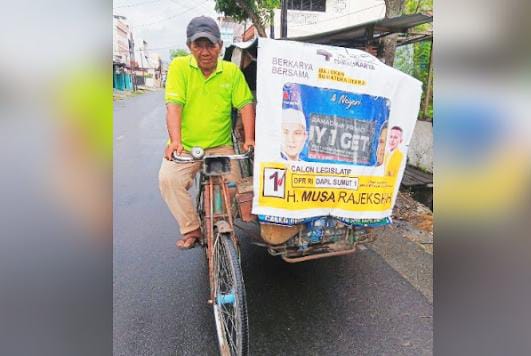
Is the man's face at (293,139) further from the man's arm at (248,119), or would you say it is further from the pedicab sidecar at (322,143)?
the man's arm at (248,119)

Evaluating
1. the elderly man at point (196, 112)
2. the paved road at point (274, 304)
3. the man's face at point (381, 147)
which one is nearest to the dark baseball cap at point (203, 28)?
the elderly man at point (196, 112)

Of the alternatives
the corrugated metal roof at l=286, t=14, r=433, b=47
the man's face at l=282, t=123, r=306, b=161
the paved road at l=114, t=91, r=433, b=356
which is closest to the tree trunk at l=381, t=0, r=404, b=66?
the corrugated metal roof at l=286, t=14, r=433, b=47

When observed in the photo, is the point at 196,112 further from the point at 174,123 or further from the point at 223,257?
the point at 223,257

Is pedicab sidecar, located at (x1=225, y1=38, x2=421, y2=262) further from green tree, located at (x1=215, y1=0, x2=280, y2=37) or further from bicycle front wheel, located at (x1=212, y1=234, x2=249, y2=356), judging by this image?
green tree, located at (x1=215, y1=0, x2=280, y2=37)

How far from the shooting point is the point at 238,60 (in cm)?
336

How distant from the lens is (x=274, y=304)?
8.85 feet

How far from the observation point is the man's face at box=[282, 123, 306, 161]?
2066 mm

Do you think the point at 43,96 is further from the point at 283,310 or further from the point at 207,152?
the point at 283,310

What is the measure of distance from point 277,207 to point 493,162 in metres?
1.31

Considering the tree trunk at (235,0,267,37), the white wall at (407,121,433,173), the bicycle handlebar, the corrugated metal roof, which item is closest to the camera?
the bicycle handlebar

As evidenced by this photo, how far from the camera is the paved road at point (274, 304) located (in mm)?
2311

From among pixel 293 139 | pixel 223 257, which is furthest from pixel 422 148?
pixel 223 257

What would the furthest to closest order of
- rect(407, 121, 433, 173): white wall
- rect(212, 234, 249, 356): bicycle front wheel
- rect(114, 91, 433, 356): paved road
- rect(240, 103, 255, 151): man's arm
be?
rect(407, 121, 433, 173): white wall
rect(240, 103, 255, 151): man's arm
rect(114, 91, 433, 356): paved road
rect(212, 234, 249, 356): bicycle front wheel

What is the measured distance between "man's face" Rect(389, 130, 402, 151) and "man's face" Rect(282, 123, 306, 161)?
23.4 inches
